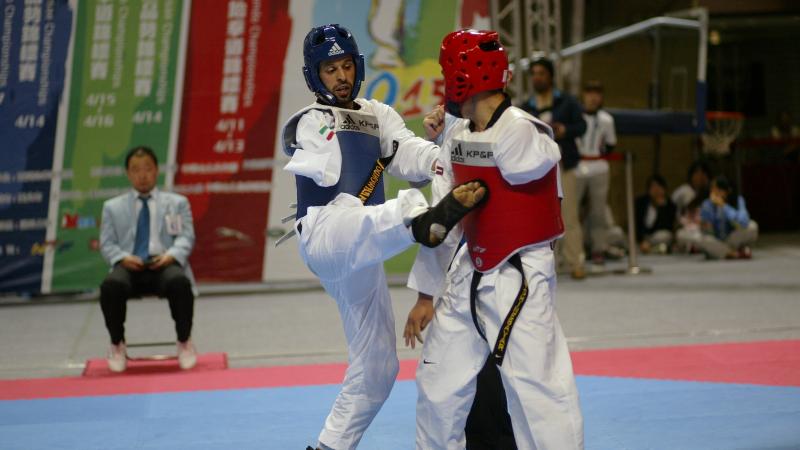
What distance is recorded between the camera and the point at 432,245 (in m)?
3.12

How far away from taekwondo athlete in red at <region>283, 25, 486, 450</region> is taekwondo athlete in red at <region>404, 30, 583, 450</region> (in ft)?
1.02

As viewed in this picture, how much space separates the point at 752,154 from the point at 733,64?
9.29ft

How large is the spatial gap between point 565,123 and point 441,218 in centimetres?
597

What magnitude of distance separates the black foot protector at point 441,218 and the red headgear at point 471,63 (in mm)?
341

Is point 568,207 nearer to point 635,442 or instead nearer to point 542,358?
point 635,442

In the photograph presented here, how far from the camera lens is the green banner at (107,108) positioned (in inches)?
353

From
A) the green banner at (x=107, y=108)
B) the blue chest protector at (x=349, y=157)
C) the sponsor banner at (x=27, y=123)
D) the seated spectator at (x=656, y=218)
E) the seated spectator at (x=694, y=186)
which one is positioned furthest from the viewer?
the seated spectator at (x=694, y=186)

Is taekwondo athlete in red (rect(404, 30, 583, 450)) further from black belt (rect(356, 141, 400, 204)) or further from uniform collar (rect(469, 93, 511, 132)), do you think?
black belt (rect(356, 141, 400, 204))

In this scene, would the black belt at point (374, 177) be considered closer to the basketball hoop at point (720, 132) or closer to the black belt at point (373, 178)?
the black belt at point (373, 178)

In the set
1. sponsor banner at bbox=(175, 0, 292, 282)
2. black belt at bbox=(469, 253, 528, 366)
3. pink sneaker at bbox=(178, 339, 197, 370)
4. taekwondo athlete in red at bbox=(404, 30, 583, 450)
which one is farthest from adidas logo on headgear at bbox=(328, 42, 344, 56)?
sponsor banner at bbox=(175, 0, 292, 282)

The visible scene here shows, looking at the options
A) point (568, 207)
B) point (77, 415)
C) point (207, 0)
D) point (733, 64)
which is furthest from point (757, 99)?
point (77, 415)

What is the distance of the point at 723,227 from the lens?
35.4 feet

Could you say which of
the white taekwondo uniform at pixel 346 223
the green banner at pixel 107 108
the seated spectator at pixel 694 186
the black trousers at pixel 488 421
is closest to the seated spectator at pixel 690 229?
the seated spectator at pixel 694 186

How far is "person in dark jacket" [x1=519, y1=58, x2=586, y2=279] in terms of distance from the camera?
871cm
